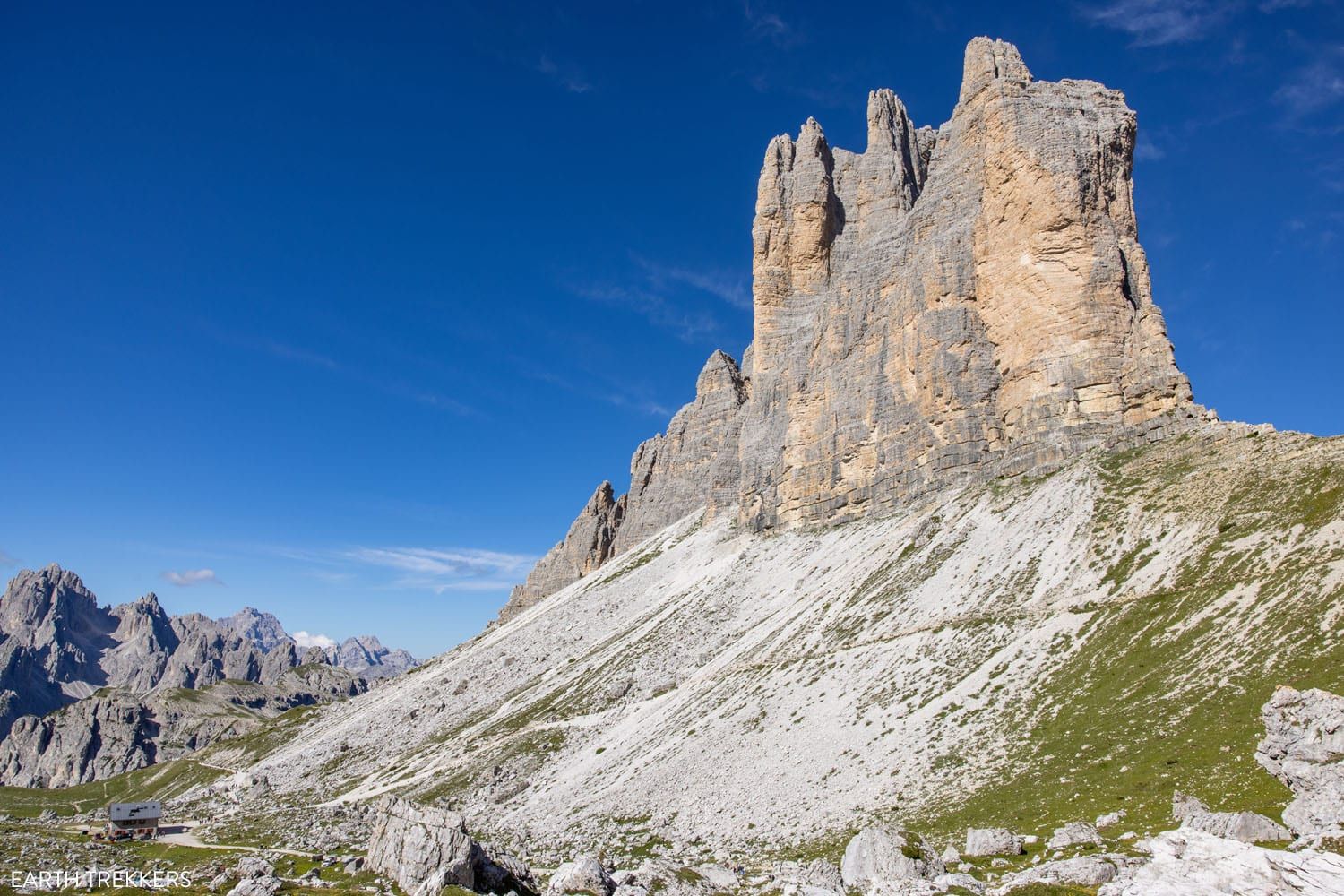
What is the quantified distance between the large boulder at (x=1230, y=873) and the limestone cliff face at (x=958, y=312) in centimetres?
5717

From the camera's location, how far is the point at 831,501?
99.3 metres

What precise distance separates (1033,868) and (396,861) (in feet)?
75.5

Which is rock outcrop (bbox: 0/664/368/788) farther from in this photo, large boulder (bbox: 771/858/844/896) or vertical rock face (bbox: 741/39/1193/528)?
large boulder (bbox: 771/858/844/896)

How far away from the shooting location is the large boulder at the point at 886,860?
24156mm

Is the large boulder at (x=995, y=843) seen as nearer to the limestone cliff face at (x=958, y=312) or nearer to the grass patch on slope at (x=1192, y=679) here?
the grass patch on slope at (x=1192, y=679)

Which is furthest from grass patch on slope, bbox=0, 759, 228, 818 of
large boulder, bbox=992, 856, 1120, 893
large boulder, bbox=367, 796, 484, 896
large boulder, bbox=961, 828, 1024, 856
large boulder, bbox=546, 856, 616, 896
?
large boulder, bbox=992, 856, 1120, 893

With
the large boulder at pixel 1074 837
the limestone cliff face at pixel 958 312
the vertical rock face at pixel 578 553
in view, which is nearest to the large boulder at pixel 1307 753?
the large boulder at pixel 1074 837

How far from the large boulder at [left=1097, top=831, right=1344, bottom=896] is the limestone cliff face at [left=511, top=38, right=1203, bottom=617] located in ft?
188

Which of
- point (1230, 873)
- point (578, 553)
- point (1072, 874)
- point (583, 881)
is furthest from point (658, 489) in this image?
point (1230, 873)

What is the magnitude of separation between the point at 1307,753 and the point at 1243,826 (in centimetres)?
570

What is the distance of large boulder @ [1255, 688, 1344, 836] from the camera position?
20547 millimetres

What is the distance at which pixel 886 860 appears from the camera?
81.3 ft

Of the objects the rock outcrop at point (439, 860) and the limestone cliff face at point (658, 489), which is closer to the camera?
the rock outcrop at point (439, 860)

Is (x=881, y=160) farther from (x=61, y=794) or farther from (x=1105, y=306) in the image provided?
(x=61, y=794)
